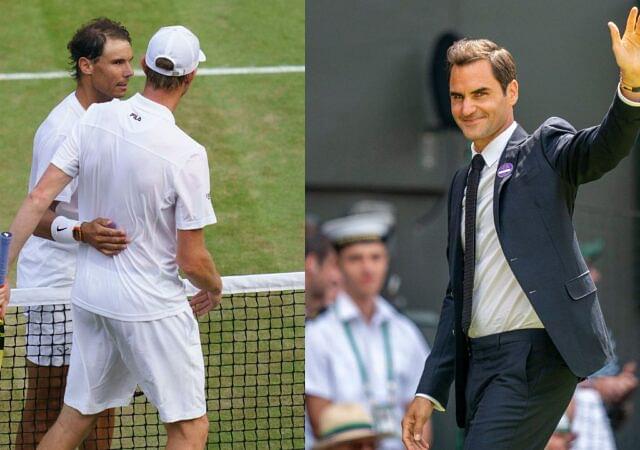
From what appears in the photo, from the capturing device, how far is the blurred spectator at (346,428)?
156 centimetres

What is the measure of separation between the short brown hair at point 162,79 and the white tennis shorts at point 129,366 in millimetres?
844

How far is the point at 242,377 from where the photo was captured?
17.9ft

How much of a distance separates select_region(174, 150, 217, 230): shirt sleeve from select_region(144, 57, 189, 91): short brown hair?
0.90ft

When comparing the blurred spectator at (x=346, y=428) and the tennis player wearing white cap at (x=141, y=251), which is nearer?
the blurred spectator at (x=346, y=428)

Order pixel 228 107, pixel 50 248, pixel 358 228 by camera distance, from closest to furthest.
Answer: pixel 358 228 → pixel 50 248 → pixel 228 107

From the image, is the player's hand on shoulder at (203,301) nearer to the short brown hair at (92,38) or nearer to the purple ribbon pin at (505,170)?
Result: the short brown hair at (92,38)

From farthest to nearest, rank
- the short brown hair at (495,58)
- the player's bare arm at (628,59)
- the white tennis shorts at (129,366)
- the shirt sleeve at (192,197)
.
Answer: the white tennis shorts at (129,366), the shirt sleeve at (192,197), the short brown hair at (495,58), the player's bare arm at (628,59)

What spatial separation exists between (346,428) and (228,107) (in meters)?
4.51

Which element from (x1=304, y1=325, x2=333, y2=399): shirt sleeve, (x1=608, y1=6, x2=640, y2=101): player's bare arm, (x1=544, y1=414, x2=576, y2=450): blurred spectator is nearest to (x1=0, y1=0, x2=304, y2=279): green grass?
(x1=544, y1=414, x2=576, y2=450): blurred spectator

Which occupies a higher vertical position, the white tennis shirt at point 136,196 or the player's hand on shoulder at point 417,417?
the white tennis shirt at point 136,196

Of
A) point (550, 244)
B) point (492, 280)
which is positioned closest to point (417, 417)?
point (492, 280)

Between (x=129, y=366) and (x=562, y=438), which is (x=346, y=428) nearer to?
(x=129, y=366)

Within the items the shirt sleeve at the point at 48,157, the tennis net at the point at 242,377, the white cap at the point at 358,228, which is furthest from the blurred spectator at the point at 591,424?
the white cap at the point at 358,228

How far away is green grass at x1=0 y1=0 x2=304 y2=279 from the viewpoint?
566 cm
